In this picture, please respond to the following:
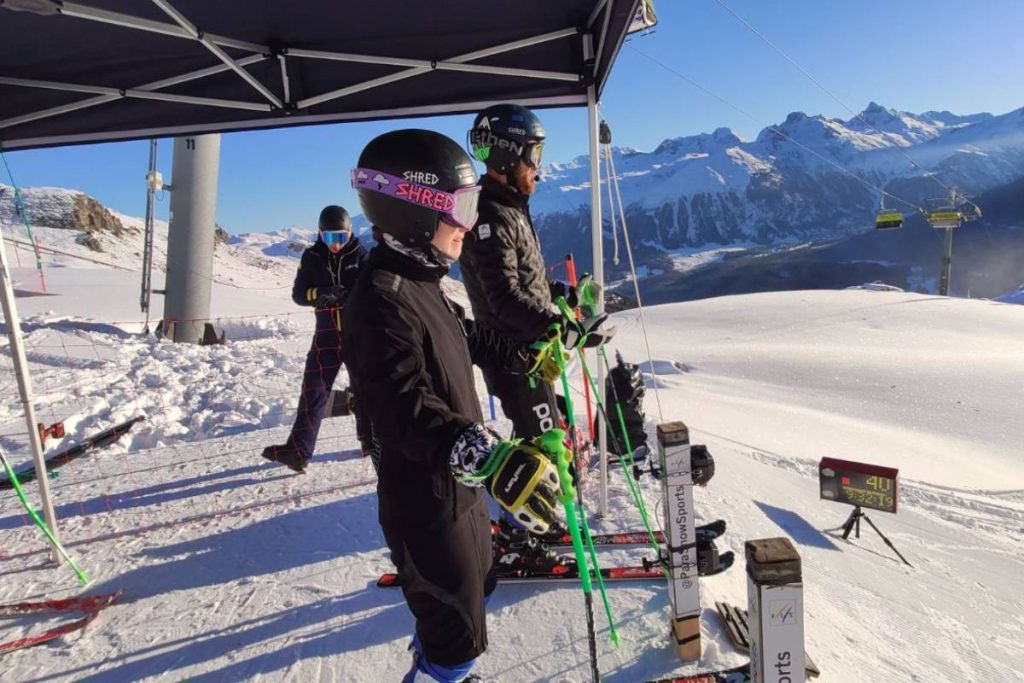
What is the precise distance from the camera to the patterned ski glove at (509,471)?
1595mm

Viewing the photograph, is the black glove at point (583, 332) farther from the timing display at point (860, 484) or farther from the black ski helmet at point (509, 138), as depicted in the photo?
the timing display at point (860, 484)

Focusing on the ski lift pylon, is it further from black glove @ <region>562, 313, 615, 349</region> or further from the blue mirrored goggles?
black glove @ <region>562, 313, 615, 349</region>

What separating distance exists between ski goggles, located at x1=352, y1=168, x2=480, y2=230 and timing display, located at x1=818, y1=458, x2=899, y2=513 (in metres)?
4.35

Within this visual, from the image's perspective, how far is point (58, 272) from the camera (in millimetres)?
25250

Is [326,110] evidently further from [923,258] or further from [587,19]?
[923,258]

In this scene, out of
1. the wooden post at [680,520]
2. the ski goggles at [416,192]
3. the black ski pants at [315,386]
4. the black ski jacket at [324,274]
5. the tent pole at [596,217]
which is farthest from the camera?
the black ski jacket at [324,274]

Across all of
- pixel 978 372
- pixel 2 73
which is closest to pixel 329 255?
pixel 2 73

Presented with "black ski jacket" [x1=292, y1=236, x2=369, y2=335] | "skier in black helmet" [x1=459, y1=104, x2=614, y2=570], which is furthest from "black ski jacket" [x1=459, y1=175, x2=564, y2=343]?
"black ski jacket" [x1=292, y1=236, x2=369, y2=335]

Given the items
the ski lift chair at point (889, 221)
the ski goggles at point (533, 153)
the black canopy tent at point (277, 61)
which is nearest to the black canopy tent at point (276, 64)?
the black canopy tent at point (277, 61)

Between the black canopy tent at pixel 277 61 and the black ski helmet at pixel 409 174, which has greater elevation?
the black canopy tent at pixel 277 61

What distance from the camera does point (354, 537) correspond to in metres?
3.96

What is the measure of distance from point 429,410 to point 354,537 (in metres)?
2.73

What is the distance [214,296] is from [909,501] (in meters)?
25.9

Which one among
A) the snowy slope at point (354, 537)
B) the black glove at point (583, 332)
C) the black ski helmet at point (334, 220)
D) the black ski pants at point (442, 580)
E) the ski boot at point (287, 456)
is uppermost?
the black ski helmet at point (334, 220)
